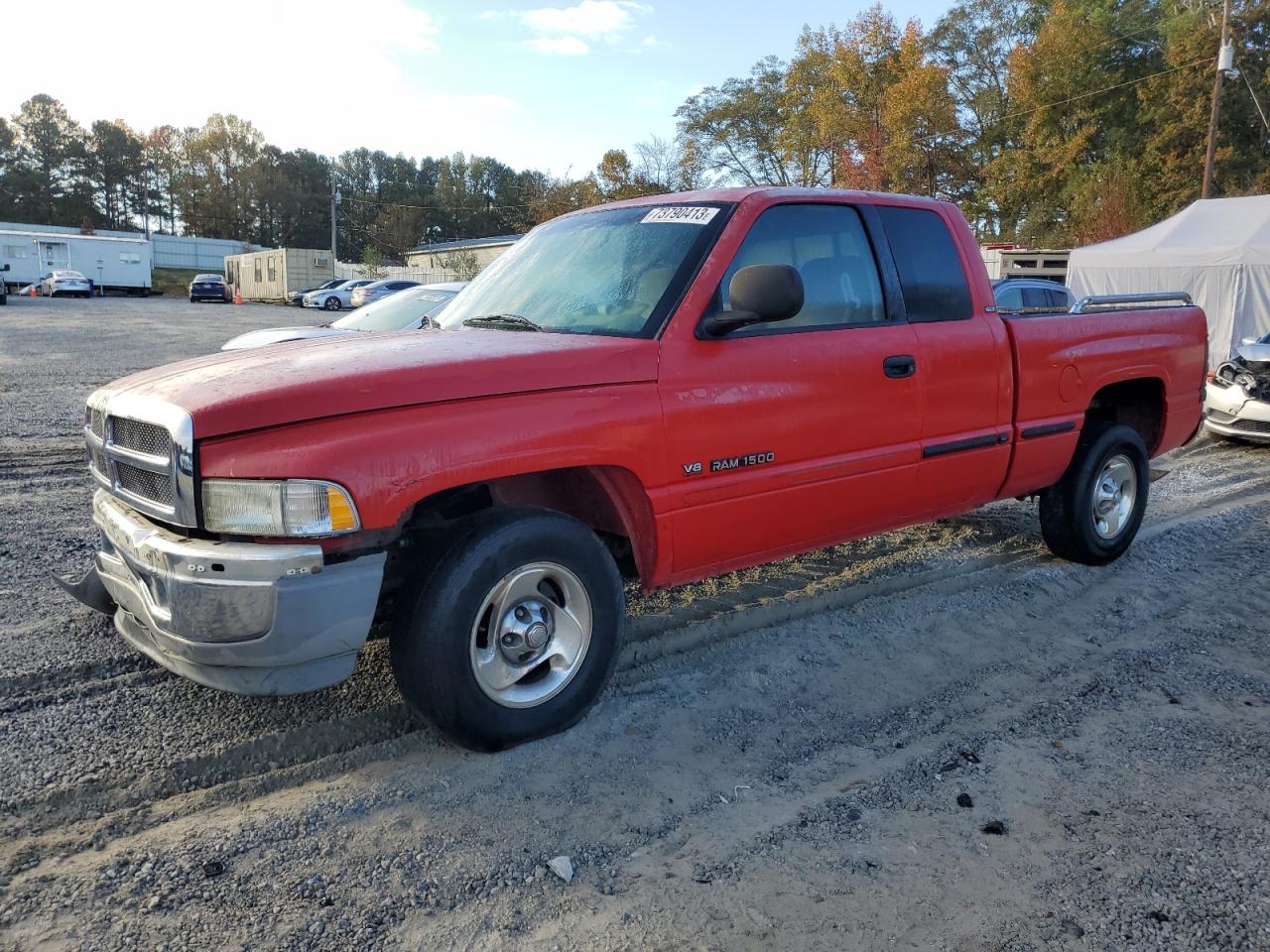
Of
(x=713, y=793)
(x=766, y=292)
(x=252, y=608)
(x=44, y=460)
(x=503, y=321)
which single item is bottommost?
(x=713, y=793)

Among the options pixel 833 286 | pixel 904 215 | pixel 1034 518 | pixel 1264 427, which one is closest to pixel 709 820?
pixel 833 286

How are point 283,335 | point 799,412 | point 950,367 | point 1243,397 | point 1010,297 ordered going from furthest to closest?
point 1010,297 < point 1243,397 < point 283,335 < point 950,367 < point 799,412

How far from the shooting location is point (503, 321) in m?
3.89

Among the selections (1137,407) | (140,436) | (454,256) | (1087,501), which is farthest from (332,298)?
(140,436)

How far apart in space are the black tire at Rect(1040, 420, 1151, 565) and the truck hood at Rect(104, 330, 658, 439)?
10.2 ft

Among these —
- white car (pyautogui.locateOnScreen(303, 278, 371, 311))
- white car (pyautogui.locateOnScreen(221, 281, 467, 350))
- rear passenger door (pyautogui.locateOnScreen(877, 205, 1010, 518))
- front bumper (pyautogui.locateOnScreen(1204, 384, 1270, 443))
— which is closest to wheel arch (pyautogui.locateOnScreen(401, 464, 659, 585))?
rear passenger door (pyautogui.locateOnScreen(877, 205, 1010, 518))

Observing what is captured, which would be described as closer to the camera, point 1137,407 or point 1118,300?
point 1118,300

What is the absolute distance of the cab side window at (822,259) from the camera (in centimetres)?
386

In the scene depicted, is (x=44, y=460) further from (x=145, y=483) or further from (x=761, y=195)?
(x=761, y=195)

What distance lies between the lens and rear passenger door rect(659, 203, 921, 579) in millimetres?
3506

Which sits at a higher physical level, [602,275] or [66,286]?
[66,286]

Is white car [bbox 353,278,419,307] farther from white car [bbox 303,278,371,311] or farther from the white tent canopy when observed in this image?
the white tent canopy

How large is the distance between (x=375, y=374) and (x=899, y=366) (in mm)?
2335

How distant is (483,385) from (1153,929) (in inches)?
94.7
